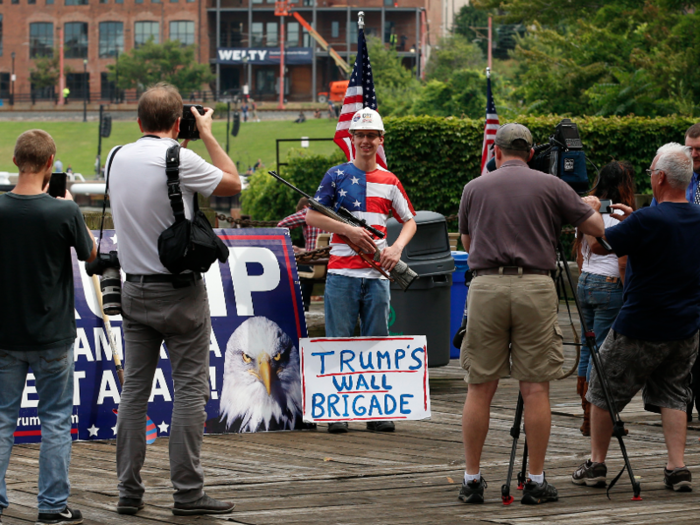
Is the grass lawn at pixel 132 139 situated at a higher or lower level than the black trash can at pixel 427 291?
higher

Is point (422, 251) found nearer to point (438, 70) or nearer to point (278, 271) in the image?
point (278, 271)

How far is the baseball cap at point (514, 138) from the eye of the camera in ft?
16.2

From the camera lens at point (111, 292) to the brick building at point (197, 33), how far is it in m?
101

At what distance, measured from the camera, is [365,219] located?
668cm

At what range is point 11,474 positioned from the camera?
18.2 feet

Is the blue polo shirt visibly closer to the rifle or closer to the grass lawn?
the rifle

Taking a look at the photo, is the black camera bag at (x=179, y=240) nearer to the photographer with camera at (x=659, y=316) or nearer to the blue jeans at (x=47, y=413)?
the blue jeans at (x=47, y=413)

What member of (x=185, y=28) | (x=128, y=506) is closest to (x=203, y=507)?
(x=128, y=506)

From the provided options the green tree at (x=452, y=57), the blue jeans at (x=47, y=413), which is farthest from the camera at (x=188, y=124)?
the green tree at (x=452, y=57)

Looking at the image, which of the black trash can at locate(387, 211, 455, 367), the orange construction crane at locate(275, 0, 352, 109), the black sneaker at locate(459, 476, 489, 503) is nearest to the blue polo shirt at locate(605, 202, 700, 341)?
the black sneaker at locate(459, 476, 489, 503)

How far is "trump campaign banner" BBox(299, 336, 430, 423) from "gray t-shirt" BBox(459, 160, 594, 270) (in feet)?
6.81

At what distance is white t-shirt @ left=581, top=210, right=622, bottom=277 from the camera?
21.6 feet

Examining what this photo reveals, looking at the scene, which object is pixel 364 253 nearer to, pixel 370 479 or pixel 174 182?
pixel 370 479

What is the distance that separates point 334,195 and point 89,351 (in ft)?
6.42
